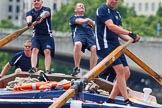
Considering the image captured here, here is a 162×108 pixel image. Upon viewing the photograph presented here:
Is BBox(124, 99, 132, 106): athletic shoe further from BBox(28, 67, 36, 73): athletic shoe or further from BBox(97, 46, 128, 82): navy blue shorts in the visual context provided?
BBox(28, 67, 36, 73): athletic shoe

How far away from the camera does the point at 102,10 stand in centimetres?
1248

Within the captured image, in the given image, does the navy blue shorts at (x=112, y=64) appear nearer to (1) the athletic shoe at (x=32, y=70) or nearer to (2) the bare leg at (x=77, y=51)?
(2) the bare leg at (x=77, y=51)

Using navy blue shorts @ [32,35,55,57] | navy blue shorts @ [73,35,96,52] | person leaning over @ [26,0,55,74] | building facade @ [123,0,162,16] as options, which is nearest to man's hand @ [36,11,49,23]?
person leaning over @ [26,0,55,74]

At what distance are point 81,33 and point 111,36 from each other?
7.59 ft

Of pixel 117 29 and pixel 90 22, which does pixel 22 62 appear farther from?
pixel 117 29

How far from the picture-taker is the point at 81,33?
14797 mm

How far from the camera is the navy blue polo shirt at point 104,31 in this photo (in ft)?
40.9

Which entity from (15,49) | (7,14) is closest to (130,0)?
(7,14)

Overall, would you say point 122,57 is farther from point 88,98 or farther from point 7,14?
point 7,14

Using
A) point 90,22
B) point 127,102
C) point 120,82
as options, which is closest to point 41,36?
point 90,22

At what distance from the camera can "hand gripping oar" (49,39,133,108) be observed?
36.1 feet

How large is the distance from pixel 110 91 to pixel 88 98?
1.23m

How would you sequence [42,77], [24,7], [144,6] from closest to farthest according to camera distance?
[42,77] < [144,6] < [24,7]

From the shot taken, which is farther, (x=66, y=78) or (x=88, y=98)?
(x=66, y=78)
